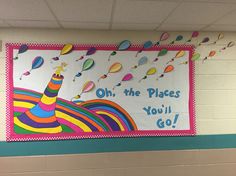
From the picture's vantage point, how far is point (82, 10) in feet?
7.30

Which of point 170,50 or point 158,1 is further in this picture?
point 170,50

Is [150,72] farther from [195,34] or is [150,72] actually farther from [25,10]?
[25,10]

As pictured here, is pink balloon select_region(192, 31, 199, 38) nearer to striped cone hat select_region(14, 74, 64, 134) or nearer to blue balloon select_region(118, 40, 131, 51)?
blue balloon select_region(118, 40, 131, 51)

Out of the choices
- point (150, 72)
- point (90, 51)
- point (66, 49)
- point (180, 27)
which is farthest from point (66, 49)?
point (180, 27)

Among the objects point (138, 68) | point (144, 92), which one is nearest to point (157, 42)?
point (138, 68)

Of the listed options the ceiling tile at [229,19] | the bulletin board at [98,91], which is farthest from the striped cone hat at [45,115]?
the ceiling tile at [229,19]

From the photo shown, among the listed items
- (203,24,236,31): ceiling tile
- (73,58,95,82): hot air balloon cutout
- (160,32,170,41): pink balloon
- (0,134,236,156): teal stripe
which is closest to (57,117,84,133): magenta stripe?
(0,134,236,156): teal stripe

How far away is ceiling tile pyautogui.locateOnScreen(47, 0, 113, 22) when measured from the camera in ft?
6.72

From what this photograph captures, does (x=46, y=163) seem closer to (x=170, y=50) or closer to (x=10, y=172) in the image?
(x=10, y=172)

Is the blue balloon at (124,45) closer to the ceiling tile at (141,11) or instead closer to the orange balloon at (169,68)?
the ceiling tile at (141,11)

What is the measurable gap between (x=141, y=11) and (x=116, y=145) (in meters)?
1.40

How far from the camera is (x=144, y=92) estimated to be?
292cm

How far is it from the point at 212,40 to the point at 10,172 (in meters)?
2.54

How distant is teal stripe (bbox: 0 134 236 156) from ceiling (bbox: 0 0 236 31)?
3.85ft
